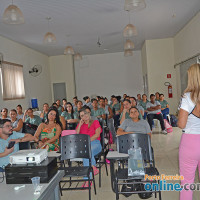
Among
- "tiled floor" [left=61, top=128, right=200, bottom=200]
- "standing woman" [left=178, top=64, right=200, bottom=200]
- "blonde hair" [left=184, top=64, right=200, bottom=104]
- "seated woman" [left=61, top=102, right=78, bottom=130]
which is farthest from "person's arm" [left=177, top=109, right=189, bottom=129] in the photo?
"seated woman" [left=61, top=102, right=78, bottom=130]

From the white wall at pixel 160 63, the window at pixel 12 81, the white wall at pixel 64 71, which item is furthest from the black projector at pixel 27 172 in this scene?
the white wall at pixel 64 71

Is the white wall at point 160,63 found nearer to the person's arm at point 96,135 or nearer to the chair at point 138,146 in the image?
the person's arm at point 96,135

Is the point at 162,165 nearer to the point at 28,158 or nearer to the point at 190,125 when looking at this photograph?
the point at 190,125

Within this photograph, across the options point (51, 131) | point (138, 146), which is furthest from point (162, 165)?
point (51, 131)

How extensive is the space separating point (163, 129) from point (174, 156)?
8.51ft

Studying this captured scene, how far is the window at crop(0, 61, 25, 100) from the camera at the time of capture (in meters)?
8.10

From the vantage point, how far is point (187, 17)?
309 inches

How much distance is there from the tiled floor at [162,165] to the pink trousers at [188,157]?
960 mm

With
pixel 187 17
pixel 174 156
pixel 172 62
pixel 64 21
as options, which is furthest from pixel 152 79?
pixel 174 156

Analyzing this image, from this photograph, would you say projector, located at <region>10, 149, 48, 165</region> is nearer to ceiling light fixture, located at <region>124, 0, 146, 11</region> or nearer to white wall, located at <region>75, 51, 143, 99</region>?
ceiling light fixture, located at <region>124, 0, 146, 11</region>

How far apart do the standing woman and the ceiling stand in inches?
172

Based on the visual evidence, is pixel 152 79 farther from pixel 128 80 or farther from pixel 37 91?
pixel 37 91

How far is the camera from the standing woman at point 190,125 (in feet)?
6.77

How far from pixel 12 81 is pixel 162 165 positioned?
252 inches
